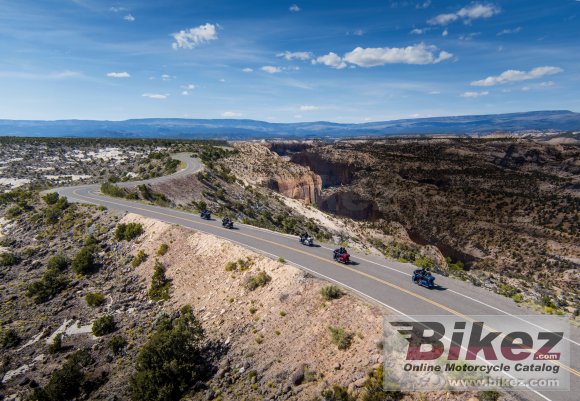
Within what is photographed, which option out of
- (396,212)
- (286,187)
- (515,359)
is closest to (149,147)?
(286,187)

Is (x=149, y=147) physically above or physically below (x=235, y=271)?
above

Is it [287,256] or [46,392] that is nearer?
[46,392]

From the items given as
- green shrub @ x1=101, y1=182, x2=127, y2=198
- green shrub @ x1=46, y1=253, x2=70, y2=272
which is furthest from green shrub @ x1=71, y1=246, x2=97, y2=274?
green shrub @ x1=101, y1=182, x2=127, y2=198

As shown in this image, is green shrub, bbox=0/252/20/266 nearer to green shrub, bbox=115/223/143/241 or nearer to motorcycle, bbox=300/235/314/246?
green shrub, bbox=115/223/143/241

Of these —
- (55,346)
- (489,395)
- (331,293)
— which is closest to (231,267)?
(331,293)

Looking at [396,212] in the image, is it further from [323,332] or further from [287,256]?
[323,332]
